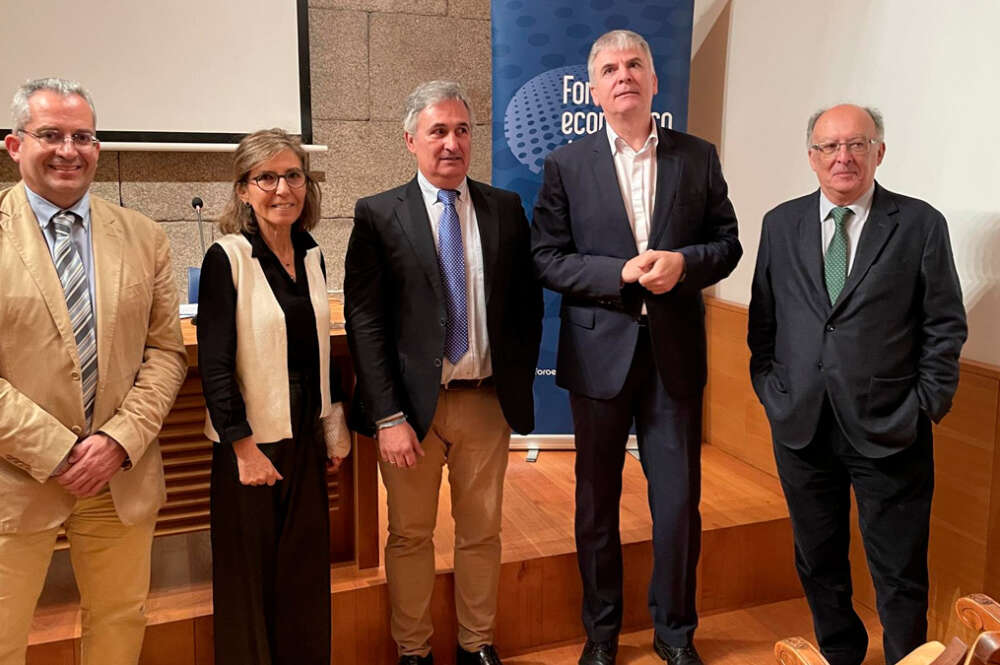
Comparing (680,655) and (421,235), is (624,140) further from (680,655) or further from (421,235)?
(680,655)

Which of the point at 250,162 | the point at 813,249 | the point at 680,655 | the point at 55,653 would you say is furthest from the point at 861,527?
the point at 55,653

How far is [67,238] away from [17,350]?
0.26m

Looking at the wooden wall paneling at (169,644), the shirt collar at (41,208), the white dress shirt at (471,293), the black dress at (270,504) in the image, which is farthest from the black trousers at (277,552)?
the shirt collar at (41,208)

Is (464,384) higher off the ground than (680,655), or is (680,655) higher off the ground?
(464,384)

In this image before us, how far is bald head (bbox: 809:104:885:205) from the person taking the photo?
7.30ft

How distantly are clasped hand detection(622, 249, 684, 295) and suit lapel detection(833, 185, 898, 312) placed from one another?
0.42 metres

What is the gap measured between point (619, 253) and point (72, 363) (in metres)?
1.37

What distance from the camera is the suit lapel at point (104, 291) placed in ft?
6.28

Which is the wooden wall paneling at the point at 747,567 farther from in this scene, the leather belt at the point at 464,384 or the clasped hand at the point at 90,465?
the clasped hand at the point at 90,465

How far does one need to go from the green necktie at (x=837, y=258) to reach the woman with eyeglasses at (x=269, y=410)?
1.31 metres

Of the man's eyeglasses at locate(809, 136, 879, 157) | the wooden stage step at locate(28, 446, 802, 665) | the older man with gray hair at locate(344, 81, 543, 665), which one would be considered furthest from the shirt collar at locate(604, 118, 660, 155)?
the wooden stage step at locate(28, 446, 802, 665)

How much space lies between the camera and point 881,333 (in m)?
2.23

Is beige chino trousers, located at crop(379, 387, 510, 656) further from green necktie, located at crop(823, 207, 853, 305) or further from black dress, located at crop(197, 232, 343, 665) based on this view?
green necktie, located at crop(823, 207, 853, 305)

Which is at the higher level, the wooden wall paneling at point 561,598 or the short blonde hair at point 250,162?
the short blonde hair at point 250,162
